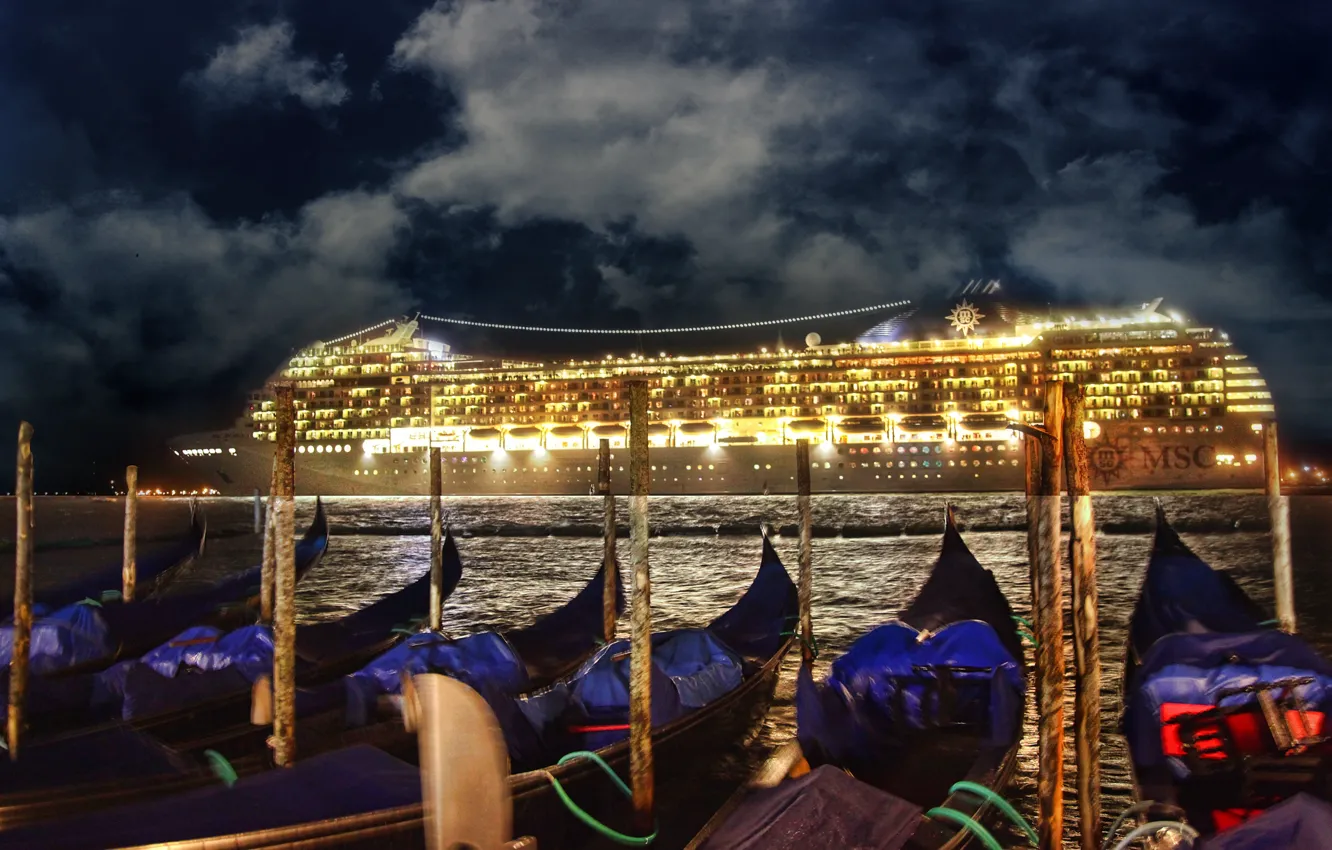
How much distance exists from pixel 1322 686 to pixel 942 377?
127ft

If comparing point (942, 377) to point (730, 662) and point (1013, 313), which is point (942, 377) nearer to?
point (1013, 313)

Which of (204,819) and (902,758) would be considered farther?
(902,758)

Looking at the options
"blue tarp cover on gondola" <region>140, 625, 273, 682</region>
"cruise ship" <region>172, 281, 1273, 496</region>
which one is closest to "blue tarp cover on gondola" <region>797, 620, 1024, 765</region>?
"blue tarp cover on gondola" <region>140, 625, 273, 682</region>

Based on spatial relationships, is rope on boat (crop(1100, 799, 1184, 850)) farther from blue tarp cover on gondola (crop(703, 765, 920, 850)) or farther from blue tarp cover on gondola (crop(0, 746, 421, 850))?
blue tarp cover on gondola (crop(0, 746, 421, 850))

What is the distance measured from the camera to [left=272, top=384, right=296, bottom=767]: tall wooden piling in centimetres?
554

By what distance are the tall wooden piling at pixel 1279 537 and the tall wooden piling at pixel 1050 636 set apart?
4737 millimetres

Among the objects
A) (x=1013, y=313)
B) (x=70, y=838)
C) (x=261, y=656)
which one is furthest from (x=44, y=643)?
(x=1013, y=313)

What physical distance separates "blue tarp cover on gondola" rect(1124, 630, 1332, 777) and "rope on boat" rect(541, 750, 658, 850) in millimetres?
3085

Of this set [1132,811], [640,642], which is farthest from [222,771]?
[1132,811]

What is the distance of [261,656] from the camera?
757cm

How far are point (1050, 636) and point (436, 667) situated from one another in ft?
13.4

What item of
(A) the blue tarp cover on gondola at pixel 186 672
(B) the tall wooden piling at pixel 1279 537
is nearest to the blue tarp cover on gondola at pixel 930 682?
(B) the tall wooden piling at pixel 1279 537

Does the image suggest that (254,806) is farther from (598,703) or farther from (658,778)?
(658,778)

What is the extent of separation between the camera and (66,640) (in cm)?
845
